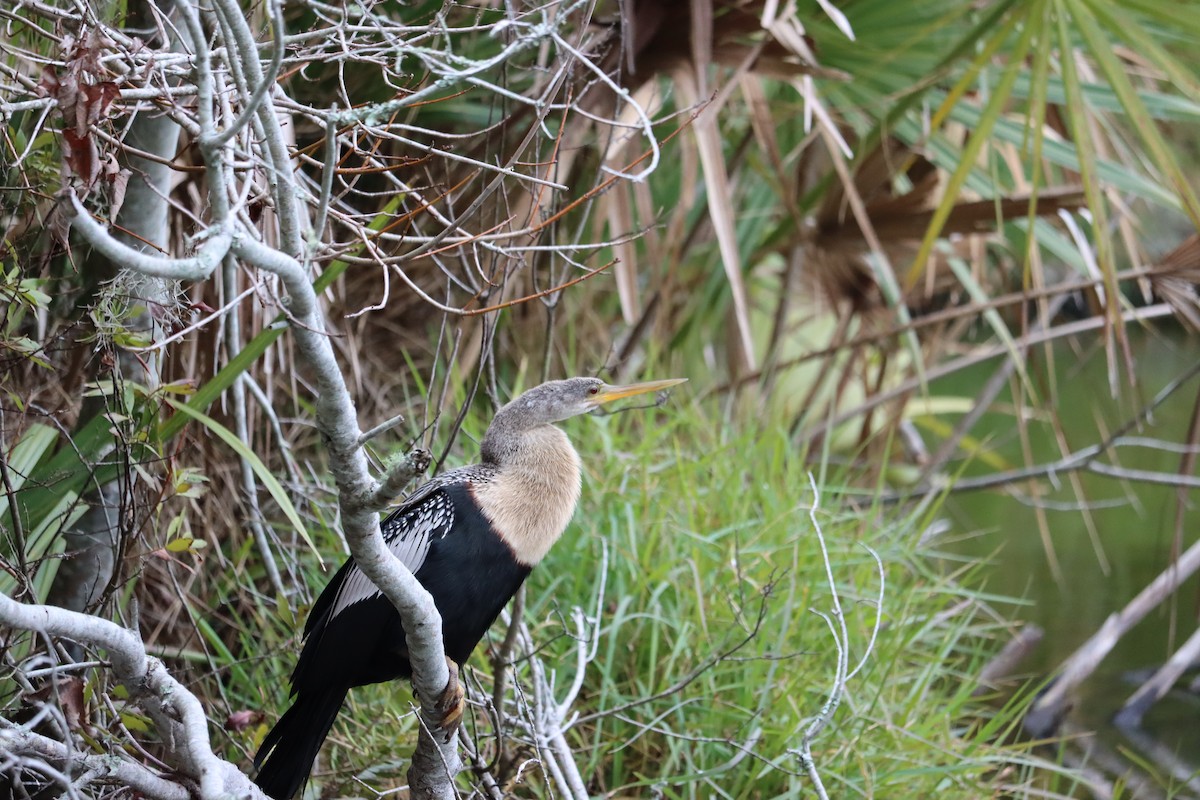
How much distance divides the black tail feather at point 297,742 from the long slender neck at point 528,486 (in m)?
0.36

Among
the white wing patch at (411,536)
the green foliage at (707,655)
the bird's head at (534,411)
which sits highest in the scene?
the bird's head at (534,411)

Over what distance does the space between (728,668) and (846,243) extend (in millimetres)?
1840

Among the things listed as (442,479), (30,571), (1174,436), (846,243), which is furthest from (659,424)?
(1174,436)

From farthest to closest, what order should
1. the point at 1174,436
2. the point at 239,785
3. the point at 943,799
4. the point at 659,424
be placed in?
the point at 1174,436 → the point at 659,424 → the point at 943,799 → the point at 239,785

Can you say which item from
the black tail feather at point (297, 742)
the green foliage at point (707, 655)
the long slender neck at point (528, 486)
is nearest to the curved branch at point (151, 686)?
the black tail feather at point (297, 742)

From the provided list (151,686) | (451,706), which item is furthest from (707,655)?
(151,686)

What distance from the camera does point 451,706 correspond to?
1629mm

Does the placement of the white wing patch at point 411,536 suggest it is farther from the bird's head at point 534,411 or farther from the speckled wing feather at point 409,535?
the bird's head at point 534,411

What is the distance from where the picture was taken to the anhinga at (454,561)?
1.72 metres

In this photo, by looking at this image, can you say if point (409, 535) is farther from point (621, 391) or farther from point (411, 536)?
point (621, 391)

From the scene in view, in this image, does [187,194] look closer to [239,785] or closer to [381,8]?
[381,8]

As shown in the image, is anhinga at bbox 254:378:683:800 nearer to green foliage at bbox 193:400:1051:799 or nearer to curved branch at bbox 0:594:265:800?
curved branch at bbox 0:594:265:800

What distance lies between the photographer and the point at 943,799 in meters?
2.45

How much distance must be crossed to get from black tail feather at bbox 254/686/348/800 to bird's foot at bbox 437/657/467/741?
0.17 metres
